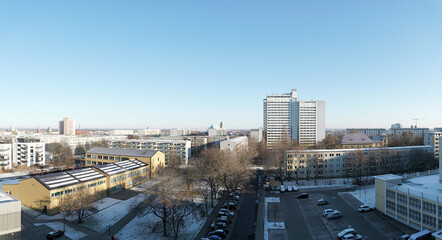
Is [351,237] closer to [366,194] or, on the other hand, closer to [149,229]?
[366,194]

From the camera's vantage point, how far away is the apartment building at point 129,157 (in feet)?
137

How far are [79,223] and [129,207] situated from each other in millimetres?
4903

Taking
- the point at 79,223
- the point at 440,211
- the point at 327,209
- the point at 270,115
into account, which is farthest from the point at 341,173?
the point at 270,115

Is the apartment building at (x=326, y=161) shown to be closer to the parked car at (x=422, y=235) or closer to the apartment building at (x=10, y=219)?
the parked car at (x=422, y=235)

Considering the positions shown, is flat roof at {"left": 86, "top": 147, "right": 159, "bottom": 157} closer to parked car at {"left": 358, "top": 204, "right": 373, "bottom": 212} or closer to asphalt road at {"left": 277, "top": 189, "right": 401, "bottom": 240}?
asphalt road at {"left": 277, "top": 189, "right": 401, "bottom": 240}

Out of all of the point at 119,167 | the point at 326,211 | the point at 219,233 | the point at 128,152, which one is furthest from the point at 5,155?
the point at 326,211

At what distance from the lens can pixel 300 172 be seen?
137 ft

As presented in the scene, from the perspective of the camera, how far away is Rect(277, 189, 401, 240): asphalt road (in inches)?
776

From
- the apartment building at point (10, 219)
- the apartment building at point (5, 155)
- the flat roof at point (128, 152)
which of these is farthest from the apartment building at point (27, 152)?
the apartment building at point (10, 219)

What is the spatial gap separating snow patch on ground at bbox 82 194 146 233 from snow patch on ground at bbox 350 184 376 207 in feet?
84.9

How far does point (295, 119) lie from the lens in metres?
89.9

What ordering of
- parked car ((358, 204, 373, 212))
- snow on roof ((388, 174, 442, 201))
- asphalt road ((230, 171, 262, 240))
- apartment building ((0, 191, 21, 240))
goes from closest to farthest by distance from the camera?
1. apartment building ((0, 191, 21, 240))
2. snow on roof ((388, 174, 442, 201))
3. asphalt road ((230, 171, 262, 240))
4. parked car ((358, 204, 373, 212))

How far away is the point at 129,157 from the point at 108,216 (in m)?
20.9

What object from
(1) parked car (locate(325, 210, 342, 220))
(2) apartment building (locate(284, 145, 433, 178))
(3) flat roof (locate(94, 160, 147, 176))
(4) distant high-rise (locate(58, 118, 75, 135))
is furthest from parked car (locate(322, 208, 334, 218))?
(4) distant high-rise (locate(58, 118, 75, 135))
